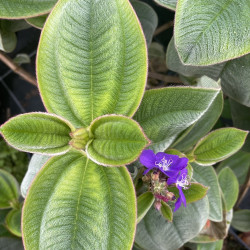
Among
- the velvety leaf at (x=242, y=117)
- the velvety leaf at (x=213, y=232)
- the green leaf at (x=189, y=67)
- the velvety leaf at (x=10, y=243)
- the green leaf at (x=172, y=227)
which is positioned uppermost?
the green leaf at (x=189, y=67)

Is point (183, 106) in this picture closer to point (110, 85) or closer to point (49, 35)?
point (110, 85)

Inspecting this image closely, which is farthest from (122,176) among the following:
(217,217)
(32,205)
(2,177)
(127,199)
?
(2,177)

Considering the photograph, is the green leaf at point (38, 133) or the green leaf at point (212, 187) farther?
the green leaf at point (212, 187)

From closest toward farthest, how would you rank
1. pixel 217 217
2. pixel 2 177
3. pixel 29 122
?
pixel 29 122, pixel 217 217, pixel 2 177

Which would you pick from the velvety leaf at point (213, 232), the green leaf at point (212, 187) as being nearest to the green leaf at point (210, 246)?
the velvety leaf at point (213, 232)

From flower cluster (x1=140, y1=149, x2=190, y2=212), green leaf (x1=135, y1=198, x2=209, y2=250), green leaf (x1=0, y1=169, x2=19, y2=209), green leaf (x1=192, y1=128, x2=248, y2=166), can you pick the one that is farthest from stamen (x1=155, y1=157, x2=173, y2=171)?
green leaf (x1=0, y1=169, x2=19, y2=209)

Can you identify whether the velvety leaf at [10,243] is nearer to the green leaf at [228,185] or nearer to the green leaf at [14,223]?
the green leaf at [14,223]
